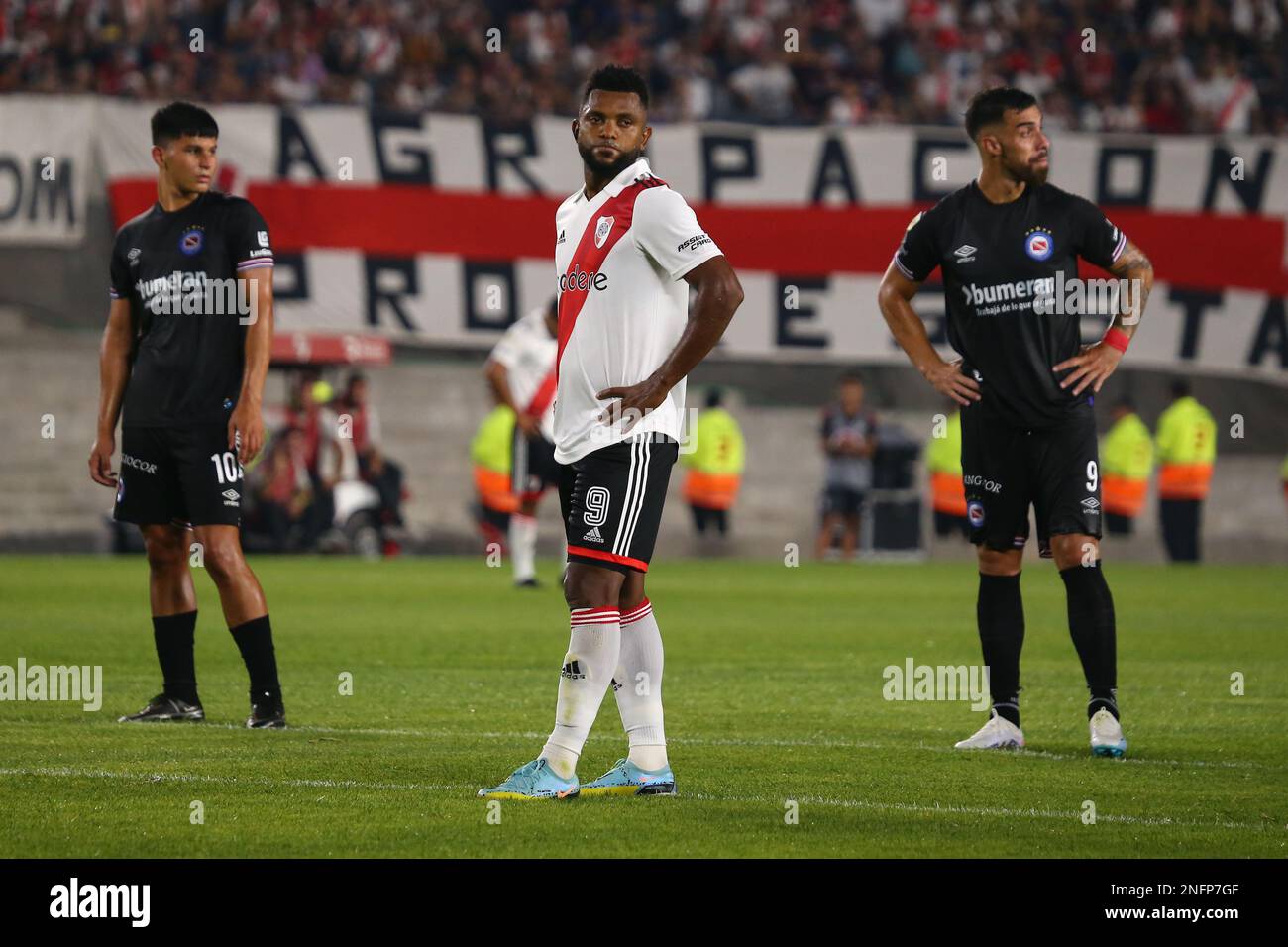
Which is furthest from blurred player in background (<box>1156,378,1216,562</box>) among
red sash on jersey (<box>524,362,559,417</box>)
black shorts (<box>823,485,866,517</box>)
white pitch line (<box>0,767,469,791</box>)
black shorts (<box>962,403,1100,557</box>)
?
white pitch line (<box>0,767,469,791</box>)

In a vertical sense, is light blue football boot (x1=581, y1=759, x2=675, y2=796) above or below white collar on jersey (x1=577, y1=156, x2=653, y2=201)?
below

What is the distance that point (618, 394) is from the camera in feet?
19.9

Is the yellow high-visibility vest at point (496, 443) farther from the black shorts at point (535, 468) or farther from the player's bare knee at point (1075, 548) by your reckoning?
the player's bare knee at point (1075, 548)

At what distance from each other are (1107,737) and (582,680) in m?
2.25

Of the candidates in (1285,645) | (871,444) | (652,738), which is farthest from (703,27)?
(652,738)

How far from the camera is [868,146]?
24812mm

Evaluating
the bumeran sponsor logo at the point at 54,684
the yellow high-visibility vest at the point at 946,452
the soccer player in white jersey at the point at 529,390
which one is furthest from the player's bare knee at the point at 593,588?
the yellow high-visibility vest at the point at 946,452

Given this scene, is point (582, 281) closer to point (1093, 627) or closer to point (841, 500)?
point (1093, 627)

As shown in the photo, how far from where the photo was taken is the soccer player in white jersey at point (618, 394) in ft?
19.8

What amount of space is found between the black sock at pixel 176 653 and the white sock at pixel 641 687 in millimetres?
2462

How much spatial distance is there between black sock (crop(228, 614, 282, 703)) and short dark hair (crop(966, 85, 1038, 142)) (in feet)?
10.8

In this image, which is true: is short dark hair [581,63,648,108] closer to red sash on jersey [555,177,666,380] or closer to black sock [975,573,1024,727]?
red sash on jersey [555,177,666,380]
